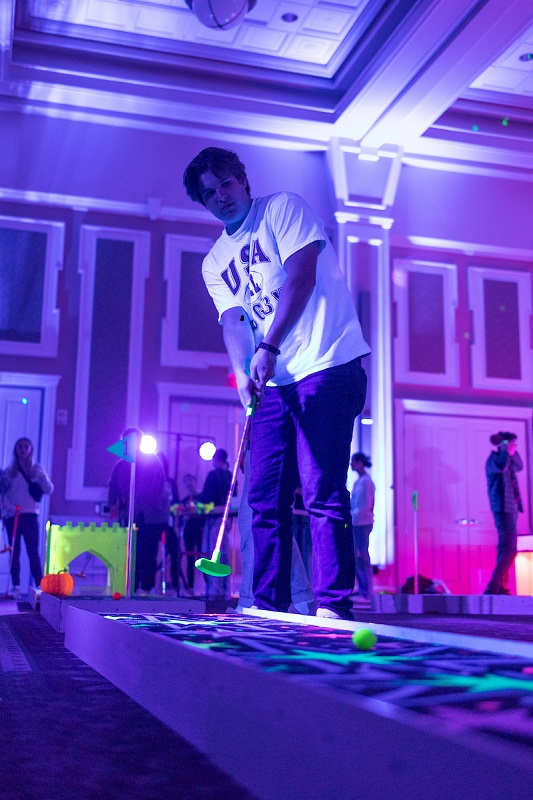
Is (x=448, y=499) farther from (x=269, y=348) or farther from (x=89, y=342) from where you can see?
(x=269, y=348)

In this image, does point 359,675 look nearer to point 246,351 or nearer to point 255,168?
point 246,351

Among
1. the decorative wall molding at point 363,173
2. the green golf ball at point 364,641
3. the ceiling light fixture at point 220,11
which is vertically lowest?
the green golf ball at point 364,641

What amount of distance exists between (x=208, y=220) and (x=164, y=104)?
129 centimetres

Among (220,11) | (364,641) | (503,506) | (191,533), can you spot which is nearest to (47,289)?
(191,533)

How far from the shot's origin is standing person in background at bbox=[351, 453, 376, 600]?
7.44m

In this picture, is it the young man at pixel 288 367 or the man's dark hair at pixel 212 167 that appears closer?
the young man at pixel 288 367

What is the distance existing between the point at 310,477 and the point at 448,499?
7.27m

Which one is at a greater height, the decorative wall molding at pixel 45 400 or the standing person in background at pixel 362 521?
the decorative wall molding at pixel 45 400

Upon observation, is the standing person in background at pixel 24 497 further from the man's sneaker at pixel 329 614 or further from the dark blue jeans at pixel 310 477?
the man's sneaker at pixel 329 614

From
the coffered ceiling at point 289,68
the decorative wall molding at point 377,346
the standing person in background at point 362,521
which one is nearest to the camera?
the standing person in background at point 362,521

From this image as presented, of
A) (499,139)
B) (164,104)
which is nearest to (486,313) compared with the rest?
(499,139)

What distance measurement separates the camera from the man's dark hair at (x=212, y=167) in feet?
8.32

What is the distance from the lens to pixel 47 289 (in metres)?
8.69

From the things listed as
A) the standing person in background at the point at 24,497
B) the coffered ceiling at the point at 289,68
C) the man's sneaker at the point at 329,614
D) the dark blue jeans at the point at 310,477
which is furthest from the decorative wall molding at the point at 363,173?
the man's sneaker at the point at 329,614
